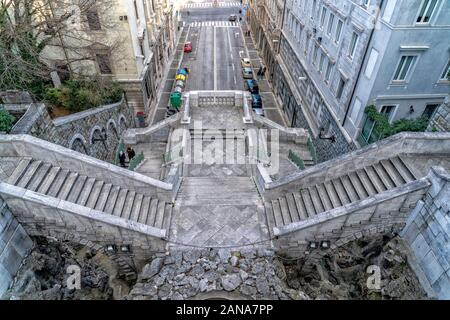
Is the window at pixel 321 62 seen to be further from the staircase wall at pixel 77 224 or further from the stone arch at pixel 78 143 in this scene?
the stone arch at pixel 78 143

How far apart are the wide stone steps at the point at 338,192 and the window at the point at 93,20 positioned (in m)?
19.9

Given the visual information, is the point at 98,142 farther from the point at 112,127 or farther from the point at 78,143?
the point at 112,127

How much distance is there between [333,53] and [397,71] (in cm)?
595

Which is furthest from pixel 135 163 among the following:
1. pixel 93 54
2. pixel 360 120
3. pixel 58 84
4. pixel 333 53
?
pixel 333 53

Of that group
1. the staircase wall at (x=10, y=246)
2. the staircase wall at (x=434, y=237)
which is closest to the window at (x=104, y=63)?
the staircase wall at (x=10, y=246)

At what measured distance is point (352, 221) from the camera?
475 inches

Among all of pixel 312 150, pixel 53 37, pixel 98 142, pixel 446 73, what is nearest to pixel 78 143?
pixel 98 142

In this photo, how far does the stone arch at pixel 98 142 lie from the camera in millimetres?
19031

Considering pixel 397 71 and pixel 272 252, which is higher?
pixel 397 71

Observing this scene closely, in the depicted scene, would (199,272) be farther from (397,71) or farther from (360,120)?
(397,71)

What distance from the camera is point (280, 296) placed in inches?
414

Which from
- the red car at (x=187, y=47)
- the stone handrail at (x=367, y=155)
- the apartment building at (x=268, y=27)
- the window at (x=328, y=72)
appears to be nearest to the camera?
the stone handrail at (x=367, y=155)

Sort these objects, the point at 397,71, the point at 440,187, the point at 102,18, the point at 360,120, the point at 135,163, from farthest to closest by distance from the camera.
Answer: the point at 102,18 < the point at 135,163 < the point at 360,120 < the point at 397,71 < the point at 440,187

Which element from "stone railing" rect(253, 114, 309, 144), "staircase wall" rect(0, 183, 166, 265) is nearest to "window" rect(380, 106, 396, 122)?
"stone railing" rect(253, 114, 309, 144)
